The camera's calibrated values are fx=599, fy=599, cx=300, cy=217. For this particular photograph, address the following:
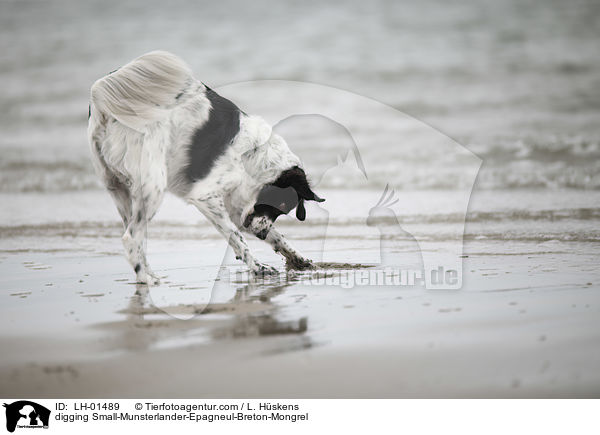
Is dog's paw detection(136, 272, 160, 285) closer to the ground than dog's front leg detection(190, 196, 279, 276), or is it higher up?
closer to the ground

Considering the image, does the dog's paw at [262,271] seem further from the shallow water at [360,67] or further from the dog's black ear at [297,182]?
the shallow water at [360,67]

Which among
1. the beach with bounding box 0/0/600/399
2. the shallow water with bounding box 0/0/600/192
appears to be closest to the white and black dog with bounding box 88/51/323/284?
the beach with bounding box 0/0/600/399

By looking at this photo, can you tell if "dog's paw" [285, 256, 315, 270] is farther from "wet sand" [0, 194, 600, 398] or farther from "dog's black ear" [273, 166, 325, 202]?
"dog's black ear" [273, 166, 325, 202]

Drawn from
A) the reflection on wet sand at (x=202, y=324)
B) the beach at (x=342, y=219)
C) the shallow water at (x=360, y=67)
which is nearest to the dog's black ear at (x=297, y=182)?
the beach at (x=342, y=219)

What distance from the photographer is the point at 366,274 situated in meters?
4.12

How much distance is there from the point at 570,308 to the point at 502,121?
9.48 meters

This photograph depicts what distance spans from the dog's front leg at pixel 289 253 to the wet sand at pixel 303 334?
0.20m

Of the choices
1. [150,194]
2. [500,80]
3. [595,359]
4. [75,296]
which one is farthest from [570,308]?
[500,80]

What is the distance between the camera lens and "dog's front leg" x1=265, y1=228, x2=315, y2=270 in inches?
176

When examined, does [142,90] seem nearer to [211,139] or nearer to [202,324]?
[211,139]

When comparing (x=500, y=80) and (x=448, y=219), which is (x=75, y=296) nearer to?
(x=448, y=219)

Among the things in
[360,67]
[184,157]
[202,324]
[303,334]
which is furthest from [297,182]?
[360,67]

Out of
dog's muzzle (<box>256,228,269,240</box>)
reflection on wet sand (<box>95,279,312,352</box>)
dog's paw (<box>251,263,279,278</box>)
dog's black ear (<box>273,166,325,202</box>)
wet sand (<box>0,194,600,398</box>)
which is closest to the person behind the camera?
wet sand (<box>0,194,600,398</box>)
